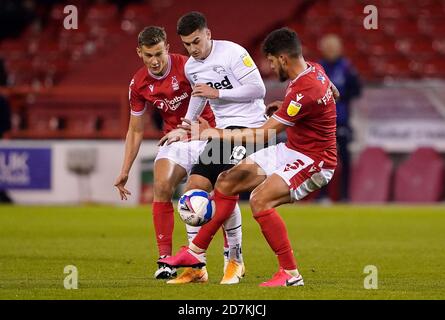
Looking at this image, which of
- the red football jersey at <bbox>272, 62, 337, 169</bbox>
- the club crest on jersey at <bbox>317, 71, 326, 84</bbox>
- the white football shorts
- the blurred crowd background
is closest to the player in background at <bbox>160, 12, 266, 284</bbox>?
the white football shorts

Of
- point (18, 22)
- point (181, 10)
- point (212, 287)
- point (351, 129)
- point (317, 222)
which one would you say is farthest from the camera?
point (18, 22)

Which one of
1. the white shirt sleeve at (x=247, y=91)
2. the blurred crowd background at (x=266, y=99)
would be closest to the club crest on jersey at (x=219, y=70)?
the white shirt sleeve at (x=247, y=91)

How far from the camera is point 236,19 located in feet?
75.7

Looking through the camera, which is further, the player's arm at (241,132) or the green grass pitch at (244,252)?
the player's arm at (241,132)

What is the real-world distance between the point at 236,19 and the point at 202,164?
47.3 feet

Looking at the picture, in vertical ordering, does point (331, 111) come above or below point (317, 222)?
above

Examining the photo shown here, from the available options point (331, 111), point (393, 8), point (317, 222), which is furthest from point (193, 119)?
point (393, 8)

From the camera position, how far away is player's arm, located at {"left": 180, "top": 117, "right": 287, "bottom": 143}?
26.2 feet

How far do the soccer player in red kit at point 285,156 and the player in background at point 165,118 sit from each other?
0.60m

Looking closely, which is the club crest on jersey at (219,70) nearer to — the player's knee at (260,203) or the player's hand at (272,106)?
the player's hand at (272,106)

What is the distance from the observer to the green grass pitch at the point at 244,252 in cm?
768

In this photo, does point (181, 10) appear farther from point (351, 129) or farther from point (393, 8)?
point (351, 129)

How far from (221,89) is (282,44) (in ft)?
3.25

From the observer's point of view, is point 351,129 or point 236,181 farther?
point 351,129
